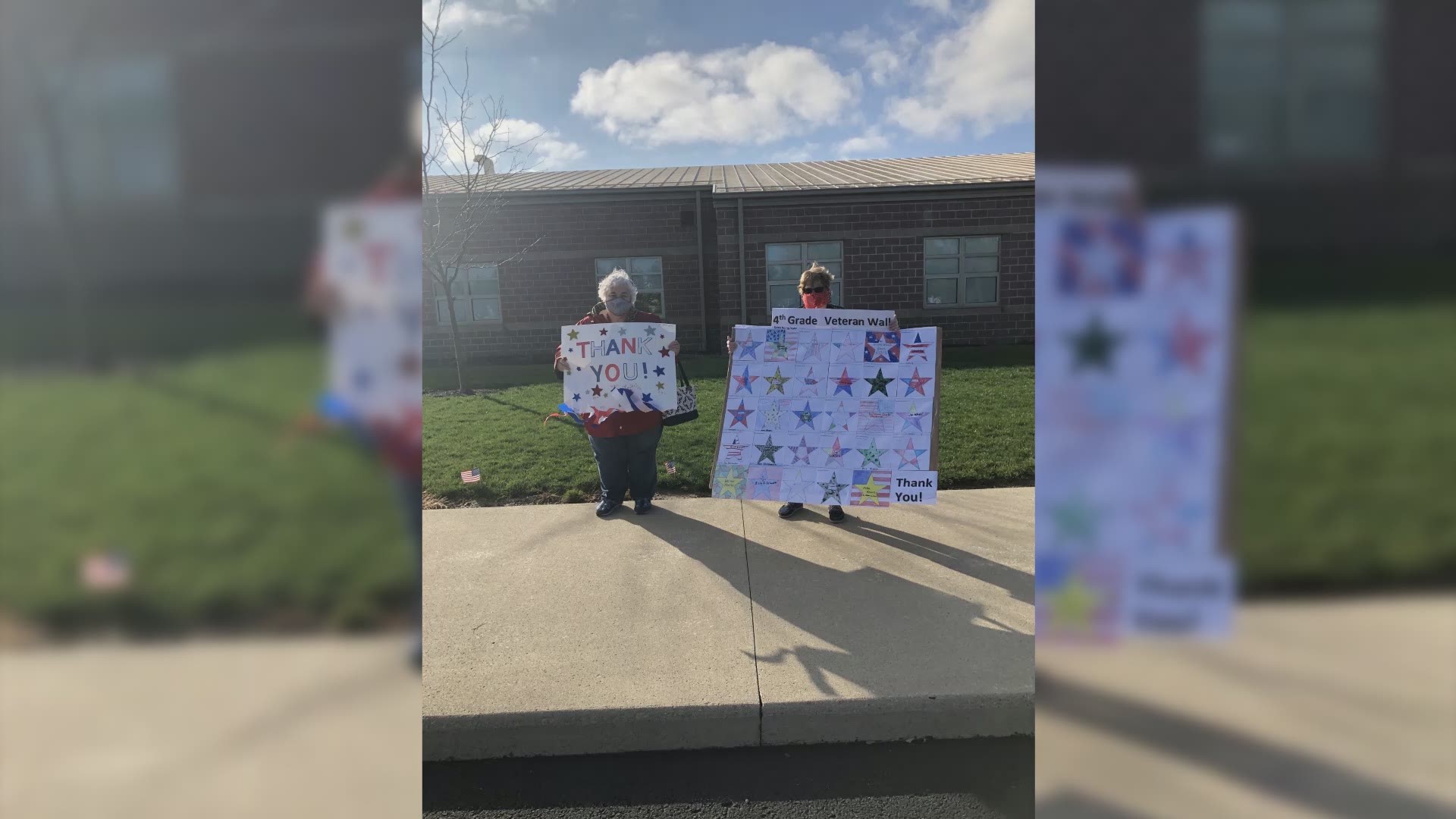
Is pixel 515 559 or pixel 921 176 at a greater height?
pixel 921 176

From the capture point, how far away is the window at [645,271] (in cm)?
1403

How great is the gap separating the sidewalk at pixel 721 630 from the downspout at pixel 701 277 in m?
9.43

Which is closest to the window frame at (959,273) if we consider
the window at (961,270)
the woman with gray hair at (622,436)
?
the window at (961,270)

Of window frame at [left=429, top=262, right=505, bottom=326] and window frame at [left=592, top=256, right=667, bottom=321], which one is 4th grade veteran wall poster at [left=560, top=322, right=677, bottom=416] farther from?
window frame at [left=429, top=262, right=505, bottom=326]

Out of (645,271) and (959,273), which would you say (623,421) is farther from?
(959,273)

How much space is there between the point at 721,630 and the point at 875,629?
700 mm

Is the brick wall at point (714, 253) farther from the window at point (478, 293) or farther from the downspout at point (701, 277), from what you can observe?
the window at point (478, 293)

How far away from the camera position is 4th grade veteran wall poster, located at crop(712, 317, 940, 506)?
4.29 meters

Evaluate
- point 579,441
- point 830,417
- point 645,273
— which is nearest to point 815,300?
point 830,417
